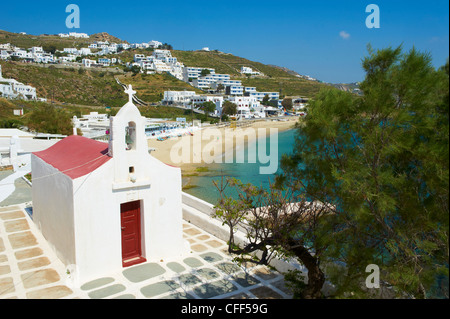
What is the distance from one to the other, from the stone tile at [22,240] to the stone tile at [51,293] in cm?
309

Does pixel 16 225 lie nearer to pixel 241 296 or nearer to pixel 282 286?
pixel 241 296

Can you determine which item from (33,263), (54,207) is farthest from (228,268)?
(33,263)

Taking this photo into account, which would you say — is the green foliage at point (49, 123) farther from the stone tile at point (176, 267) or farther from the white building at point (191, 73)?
the white building at point (191, 73)

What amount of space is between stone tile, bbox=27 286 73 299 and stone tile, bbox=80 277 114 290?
0.34m

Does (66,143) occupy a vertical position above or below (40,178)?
above

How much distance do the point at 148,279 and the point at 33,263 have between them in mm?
3349

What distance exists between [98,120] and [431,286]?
50325 millimetres

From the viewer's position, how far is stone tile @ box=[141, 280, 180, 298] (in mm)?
7769

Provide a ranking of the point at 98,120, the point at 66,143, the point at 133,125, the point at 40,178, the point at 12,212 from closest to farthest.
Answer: the point at 133,125, the point at 40,178, the point at 66,143, the point at 12,212, the point at 98,120

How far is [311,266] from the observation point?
21.4 feet

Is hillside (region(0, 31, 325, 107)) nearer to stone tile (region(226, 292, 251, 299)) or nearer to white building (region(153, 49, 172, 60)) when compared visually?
white building (region(153, 49, 172, 60))

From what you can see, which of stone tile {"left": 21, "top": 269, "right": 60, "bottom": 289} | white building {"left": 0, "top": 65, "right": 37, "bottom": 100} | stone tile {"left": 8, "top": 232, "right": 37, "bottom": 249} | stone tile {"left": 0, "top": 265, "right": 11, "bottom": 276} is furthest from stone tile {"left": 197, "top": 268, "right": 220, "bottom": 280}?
white building {"left": 0, "top": 65, "right": 37, "bottom": 100}

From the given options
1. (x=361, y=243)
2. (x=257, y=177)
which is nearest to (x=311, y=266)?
A: (x=361, y=243)
